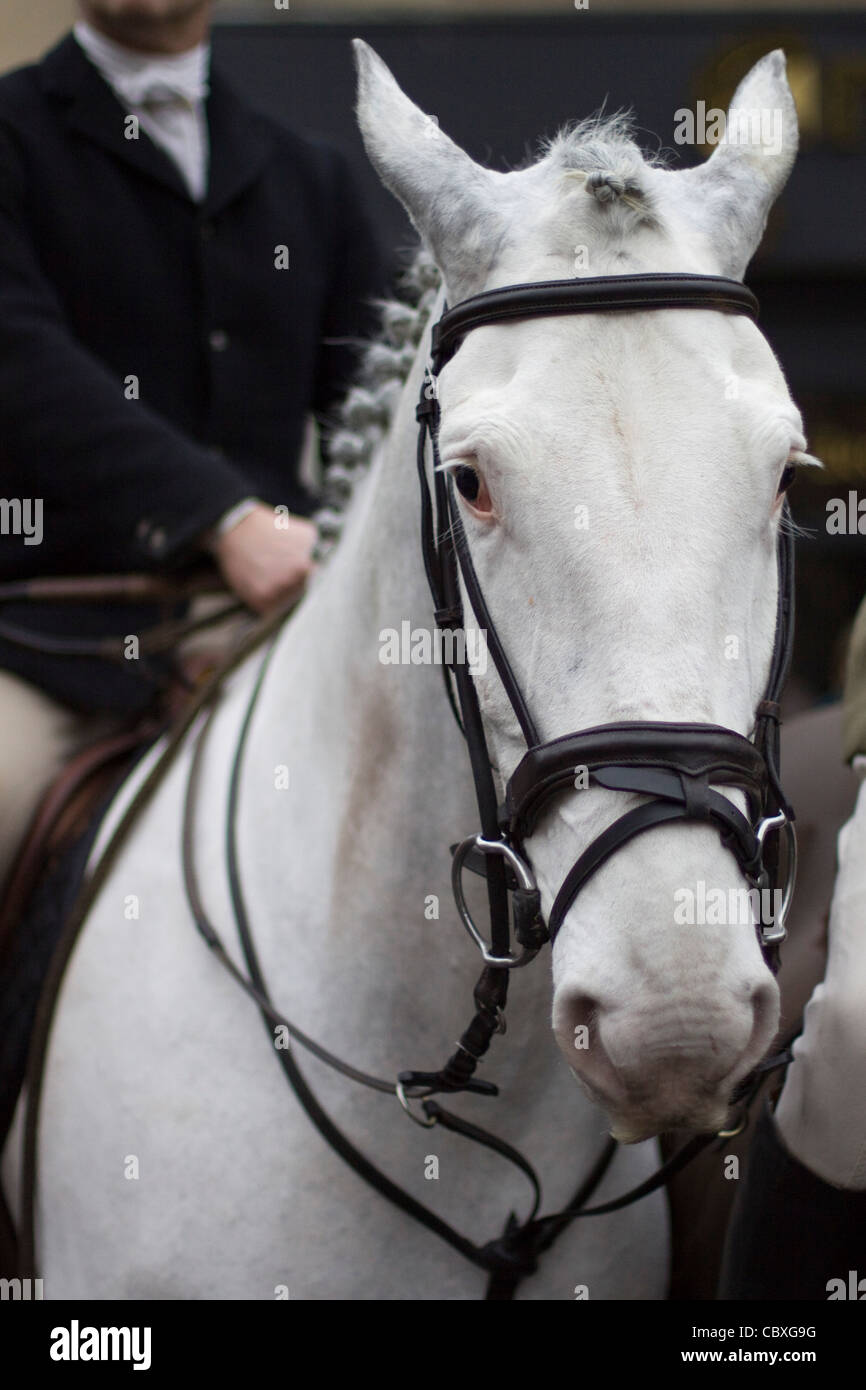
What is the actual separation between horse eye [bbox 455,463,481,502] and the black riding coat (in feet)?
3.39

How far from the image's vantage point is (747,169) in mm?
2080

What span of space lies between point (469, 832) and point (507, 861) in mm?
285

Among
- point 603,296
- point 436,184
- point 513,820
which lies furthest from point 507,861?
point 436,184

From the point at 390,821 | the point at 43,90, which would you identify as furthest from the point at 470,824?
the point at 43,90

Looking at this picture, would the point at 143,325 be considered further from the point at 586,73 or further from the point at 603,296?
the point at 586,73

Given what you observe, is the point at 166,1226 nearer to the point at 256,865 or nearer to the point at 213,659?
the point at 256,865

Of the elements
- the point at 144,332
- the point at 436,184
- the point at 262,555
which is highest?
the point at 144,332

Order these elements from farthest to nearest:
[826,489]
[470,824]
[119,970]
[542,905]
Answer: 1. [826,489]
2. [119,970]
3. [470,824]
4. [542,905]

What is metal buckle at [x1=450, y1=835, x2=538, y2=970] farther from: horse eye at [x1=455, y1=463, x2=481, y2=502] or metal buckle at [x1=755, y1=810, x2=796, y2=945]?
horse eye at [x1=455, y1=463, x2=481, y2=502]

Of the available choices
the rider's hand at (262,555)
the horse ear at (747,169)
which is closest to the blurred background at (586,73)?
the rider's hand at (262,555)

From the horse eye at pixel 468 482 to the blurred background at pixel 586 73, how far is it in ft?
22.9

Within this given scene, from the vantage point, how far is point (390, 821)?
2270 mm

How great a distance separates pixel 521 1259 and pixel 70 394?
75.5 inches

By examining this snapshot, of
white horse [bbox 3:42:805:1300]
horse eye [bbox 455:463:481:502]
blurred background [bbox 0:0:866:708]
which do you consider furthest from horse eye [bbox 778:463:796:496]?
blurred background [bbox 0:0:866:708]
